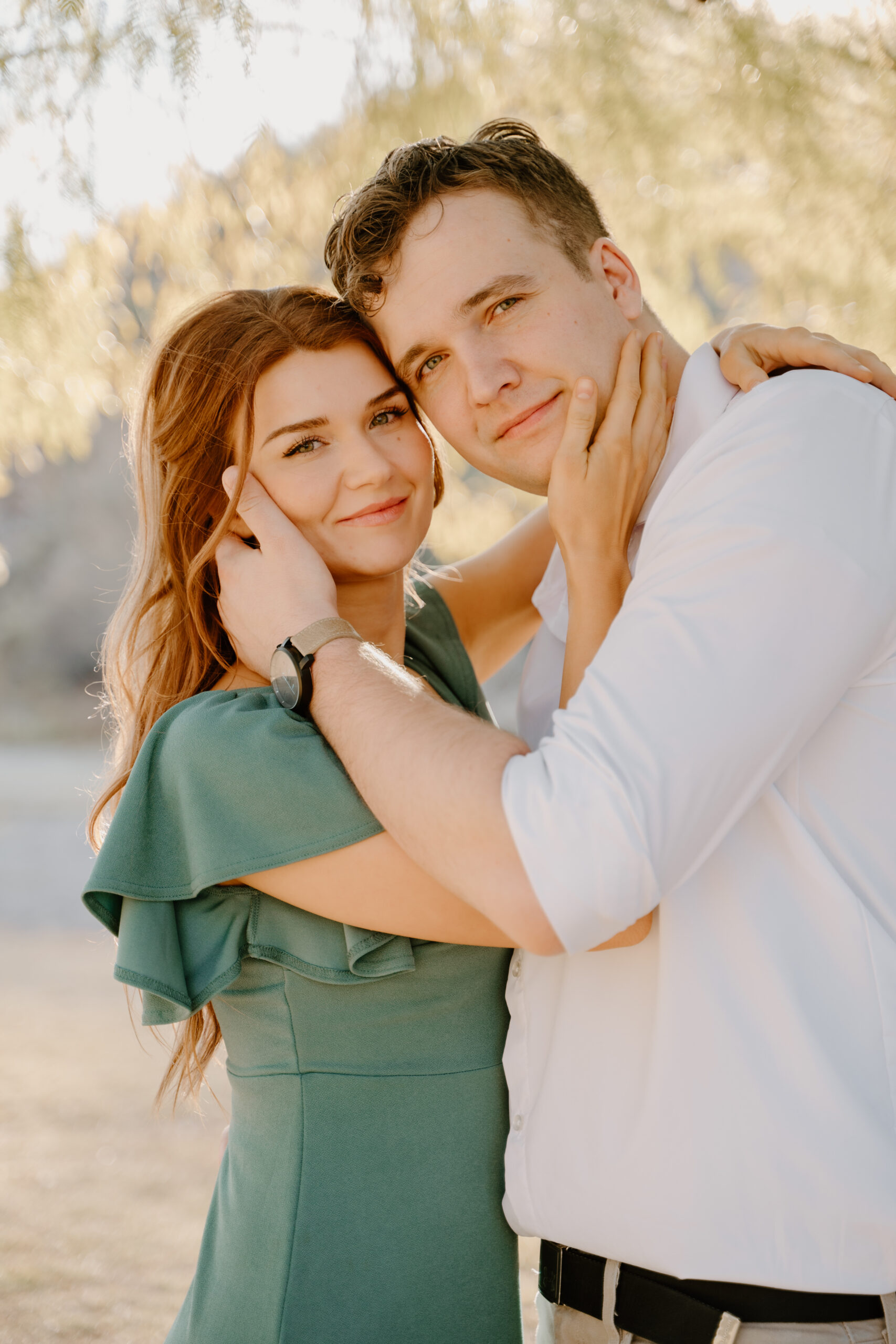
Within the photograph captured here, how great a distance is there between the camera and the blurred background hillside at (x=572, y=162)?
365cm

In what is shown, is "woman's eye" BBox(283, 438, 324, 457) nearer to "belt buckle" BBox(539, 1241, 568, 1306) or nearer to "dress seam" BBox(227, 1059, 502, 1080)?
"dress seam" BBox(227, 1059, 502, 1080)

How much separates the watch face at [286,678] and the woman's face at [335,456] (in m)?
Result: 0.55

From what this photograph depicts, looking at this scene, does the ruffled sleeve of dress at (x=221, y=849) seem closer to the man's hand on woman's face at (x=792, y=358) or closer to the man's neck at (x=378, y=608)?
the man's neck at (x=378, y=608)

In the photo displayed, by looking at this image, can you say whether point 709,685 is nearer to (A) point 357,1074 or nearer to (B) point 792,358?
(B) point 792,358

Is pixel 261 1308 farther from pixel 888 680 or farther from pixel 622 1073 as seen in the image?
pixel 888 680

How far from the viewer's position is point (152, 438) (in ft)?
8.38

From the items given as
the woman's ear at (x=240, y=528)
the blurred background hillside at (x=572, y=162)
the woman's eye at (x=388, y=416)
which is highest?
the blurred background hillside at (x=572, y=162)

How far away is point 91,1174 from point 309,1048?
4141 millimetres

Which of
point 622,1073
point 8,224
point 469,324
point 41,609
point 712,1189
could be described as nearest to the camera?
point 712,1189

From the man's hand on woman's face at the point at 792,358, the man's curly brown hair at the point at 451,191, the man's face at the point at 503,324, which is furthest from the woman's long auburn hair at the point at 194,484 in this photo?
the man's hand on woman's face at the point at 792,358

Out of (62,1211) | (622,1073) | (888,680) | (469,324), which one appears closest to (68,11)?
(469,324)

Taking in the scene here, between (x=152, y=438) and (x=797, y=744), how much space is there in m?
1.73

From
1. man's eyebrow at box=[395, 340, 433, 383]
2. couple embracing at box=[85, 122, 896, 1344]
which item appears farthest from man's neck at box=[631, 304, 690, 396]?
man's eyebrow at box=[395, 340, 433, 383]

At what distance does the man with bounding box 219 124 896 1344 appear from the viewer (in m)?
1.37
